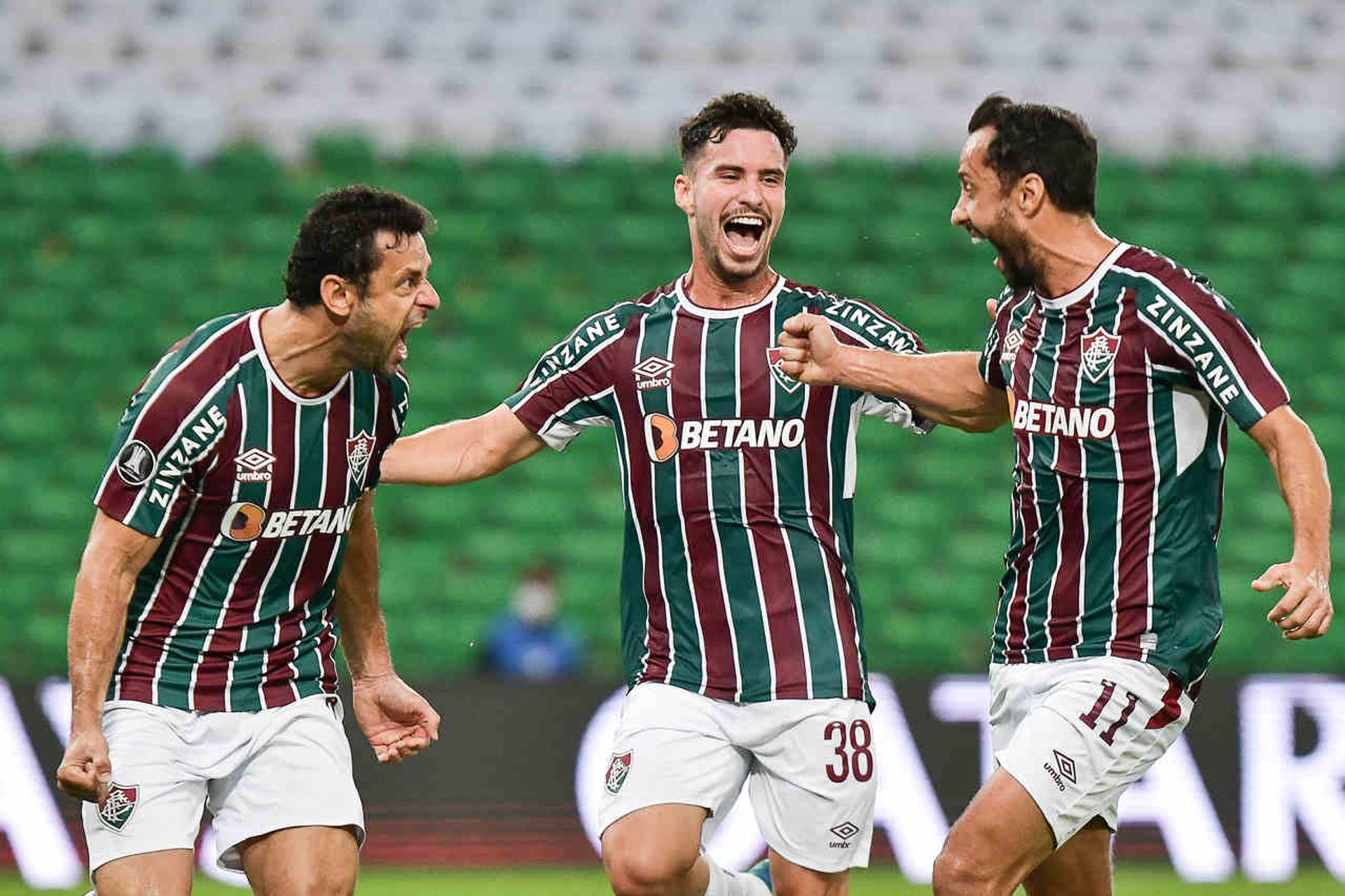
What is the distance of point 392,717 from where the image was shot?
4.62 meters

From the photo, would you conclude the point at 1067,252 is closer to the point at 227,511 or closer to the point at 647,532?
the point at 647,532

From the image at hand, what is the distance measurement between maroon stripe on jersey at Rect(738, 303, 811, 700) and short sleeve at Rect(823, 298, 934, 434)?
25 cm

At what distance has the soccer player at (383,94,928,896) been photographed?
439 cm

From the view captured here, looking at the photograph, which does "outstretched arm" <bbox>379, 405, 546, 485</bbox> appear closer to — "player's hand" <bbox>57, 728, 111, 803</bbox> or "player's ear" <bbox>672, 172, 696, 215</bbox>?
"player's ear" <bbox>672, 172, 696, 215</bbox>

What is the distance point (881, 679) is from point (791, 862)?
310 centimetres

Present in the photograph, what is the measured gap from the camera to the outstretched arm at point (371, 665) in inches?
180

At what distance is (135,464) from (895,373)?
185cm

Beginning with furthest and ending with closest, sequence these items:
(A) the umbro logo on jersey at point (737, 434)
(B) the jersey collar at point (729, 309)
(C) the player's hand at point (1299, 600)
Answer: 1. (B) the jersey collar at point (729, 309)
2. (A) the umbro logo on jersey at point (737, 434)
3. (C) the player's hand at point (1299, 600)

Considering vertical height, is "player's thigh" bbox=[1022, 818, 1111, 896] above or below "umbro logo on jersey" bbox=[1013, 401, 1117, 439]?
below

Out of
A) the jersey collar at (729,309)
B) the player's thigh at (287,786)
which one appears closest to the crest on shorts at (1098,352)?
the jersey collar at (729,309)

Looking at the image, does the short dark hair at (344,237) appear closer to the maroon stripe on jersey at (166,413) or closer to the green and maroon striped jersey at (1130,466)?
the maroon stripe on jersey at (166,413)

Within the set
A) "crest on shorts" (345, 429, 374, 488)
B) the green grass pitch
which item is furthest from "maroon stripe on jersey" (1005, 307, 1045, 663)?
the green grass pitch

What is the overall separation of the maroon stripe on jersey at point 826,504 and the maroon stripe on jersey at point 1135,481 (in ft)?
2.16

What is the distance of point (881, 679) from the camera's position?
7.45 metres
